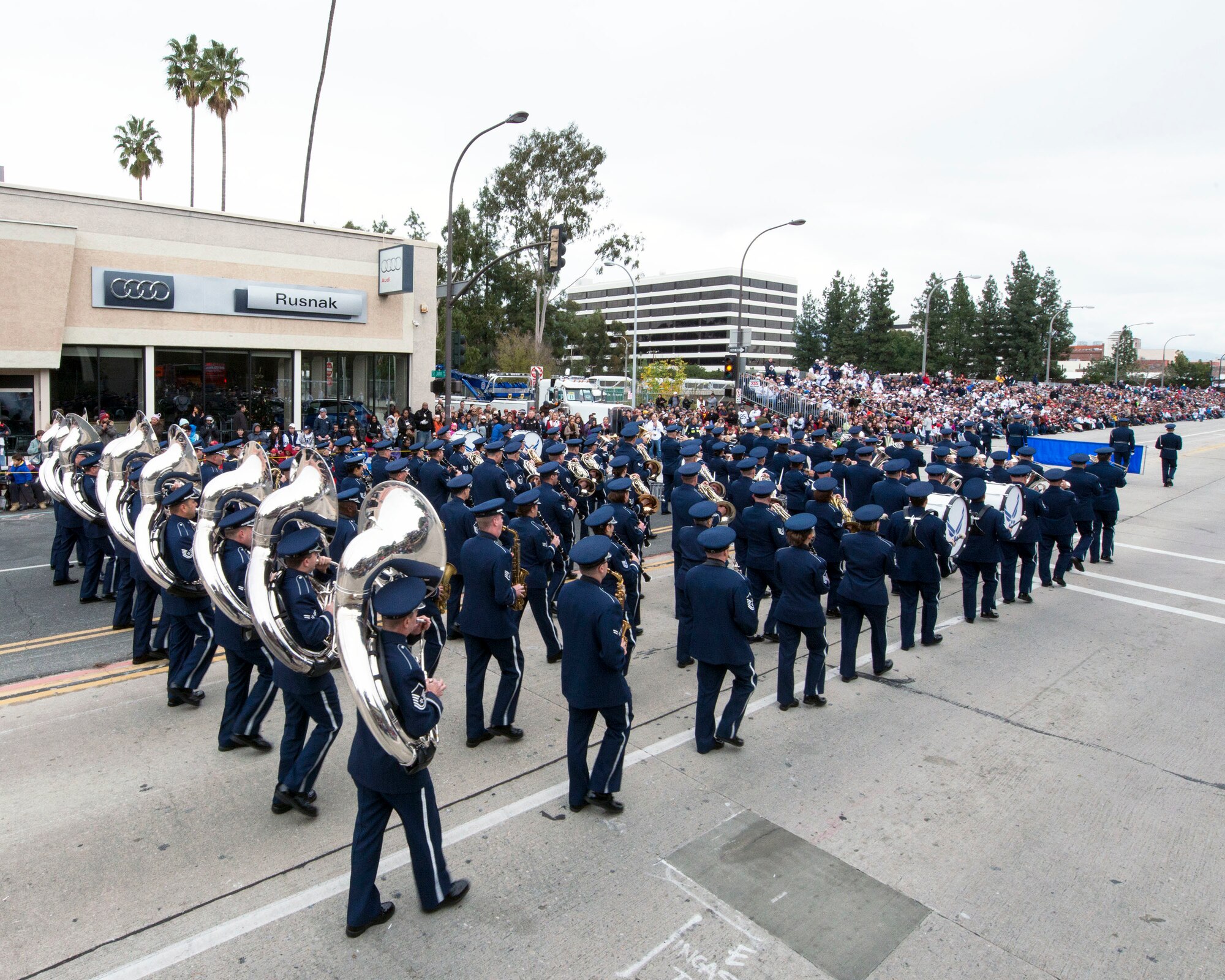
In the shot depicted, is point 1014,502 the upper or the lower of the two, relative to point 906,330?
lower

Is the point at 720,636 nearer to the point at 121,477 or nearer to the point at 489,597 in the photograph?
the point at 489,597

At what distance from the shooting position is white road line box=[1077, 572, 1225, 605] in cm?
1122

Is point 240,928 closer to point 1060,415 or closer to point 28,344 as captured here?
point 28,344

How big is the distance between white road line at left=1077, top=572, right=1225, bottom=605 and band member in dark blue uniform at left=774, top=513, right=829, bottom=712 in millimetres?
7289

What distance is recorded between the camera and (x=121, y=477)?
28.6ft

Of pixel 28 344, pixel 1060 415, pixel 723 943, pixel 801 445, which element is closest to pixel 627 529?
pixel 723 943

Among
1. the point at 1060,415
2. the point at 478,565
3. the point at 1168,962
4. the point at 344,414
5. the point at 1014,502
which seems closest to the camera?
the point at 1168,962

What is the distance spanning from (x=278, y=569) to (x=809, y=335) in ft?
341

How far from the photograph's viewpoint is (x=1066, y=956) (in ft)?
13.4

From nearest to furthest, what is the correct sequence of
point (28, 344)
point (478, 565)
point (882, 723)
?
point (478, 565) → point (882, 723) → point (28, 344)

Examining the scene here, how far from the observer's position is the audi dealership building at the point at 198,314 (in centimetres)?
2083

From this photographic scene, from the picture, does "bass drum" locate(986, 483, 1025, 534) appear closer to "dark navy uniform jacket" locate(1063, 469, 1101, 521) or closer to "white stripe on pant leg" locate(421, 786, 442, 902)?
"dark navy uniform jacket" locate(1063, 469, 1101, 521)

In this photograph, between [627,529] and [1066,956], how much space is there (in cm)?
516

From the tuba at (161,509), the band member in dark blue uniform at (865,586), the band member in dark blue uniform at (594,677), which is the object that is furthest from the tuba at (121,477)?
the band member in dark blue uniform at (865,586)
